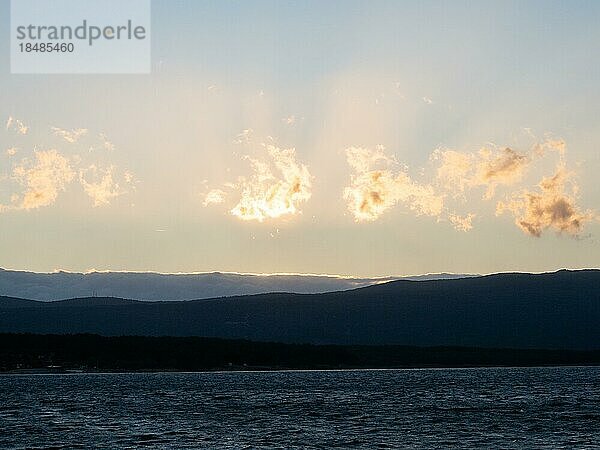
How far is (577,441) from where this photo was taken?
86500 millimetres

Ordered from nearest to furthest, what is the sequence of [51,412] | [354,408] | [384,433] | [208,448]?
1. [208,448]
2. [384,433]
3. [51,412]
4. [354,408]

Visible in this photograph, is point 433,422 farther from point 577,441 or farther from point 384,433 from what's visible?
point 577,441

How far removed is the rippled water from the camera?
289 ft

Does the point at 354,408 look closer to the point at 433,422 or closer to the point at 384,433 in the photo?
the point at 433,422

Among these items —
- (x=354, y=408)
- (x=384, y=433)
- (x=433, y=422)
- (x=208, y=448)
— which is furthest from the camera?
(x=354, y=408)

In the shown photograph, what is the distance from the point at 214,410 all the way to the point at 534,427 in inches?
1882

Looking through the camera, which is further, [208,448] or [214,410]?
[214,410]

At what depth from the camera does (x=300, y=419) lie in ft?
373

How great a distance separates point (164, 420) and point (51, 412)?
868 inches

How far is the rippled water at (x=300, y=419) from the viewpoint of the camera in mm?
88062

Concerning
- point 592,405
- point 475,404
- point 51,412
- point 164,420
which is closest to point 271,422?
point 164,420

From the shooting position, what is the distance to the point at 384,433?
3775 inches

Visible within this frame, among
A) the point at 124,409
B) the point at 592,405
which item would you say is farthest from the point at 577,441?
the point at 124,409

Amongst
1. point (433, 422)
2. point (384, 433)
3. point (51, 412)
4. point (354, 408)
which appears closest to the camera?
point (384, 433)
